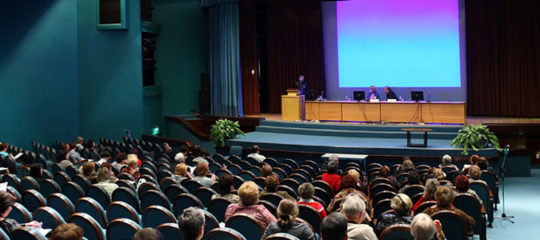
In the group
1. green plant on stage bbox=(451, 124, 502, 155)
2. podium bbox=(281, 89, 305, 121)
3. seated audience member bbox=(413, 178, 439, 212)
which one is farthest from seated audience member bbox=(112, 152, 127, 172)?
podium bbox=(281, 89, 305, 121)

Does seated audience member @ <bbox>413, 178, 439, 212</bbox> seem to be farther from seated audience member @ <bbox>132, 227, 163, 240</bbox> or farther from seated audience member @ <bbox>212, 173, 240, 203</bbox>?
seated audience member @ <bbox>132, 227, 163, 240</bbox>

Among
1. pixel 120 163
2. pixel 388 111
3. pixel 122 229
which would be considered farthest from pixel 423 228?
pixel 388 111

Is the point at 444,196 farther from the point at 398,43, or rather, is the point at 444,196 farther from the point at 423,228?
the point at 398,43

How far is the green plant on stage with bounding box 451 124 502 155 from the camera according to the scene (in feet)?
35.4

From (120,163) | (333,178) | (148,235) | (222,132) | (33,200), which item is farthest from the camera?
(222,132)

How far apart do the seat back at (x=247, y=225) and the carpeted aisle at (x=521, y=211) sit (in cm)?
382

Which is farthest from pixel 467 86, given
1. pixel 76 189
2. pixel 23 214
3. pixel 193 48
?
pixel 23 214

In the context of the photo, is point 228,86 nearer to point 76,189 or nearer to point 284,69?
point 284,69

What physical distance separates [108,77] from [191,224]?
43.6 ft

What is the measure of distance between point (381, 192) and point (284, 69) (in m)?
12.4

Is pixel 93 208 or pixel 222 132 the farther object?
pixel 222 132

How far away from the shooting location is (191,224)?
334 centimetres

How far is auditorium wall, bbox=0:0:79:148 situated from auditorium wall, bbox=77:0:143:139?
0.27 m

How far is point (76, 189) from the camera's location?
588 centimetres
